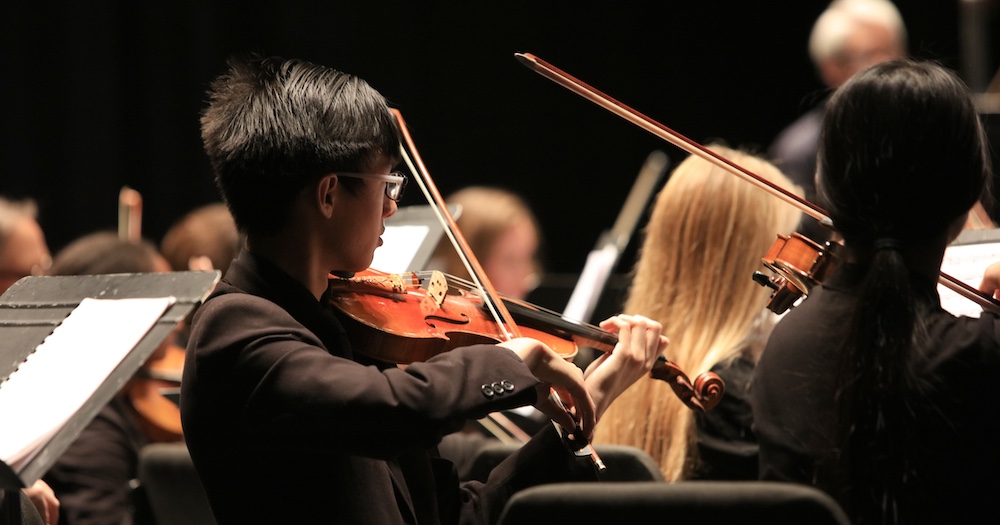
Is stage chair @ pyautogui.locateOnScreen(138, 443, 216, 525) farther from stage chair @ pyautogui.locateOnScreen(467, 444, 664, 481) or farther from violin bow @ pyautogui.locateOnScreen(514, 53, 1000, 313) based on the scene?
violin bow @ pyautogui.locateOnScreen(514, 53, 1000, 313)

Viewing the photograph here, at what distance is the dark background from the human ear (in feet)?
9.48

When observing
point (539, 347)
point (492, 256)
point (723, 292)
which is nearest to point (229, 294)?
point (539, 347)

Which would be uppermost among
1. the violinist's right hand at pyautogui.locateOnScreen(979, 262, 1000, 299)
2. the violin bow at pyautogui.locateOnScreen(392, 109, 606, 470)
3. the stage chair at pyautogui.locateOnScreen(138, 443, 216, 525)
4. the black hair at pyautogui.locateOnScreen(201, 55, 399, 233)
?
the black hair at pyautogui.locateOnScreen(201, 55, 399, 233)

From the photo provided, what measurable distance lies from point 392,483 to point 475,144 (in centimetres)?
358

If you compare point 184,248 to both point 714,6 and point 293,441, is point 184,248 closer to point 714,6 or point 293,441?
point 293,441

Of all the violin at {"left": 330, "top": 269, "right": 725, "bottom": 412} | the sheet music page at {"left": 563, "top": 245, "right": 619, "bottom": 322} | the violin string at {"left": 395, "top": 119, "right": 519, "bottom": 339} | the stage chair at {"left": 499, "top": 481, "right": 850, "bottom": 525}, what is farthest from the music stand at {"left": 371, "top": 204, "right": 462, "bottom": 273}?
the sheet music page at {"left": 563, "top": 245, "right": 619, "bottom": 322}

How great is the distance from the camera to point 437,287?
1.58 metres

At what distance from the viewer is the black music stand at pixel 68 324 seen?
3.65 ft

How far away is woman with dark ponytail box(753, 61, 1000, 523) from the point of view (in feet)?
3.74

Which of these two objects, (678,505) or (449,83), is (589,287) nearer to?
(678,505)

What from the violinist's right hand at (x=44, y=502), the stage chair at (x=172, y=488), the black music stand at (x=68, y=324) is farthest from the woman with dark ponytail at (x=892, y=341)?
the violinist's right hand at (x=44, y=502)

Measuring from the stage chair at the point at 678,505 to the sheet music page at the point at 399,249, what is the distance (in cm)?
80

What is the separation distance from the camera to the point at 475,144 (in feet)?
15.7

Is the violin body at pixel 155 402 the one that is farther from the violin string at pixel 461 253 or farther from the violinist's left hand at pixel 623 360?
the violinist's left hand at pixel 623 360
